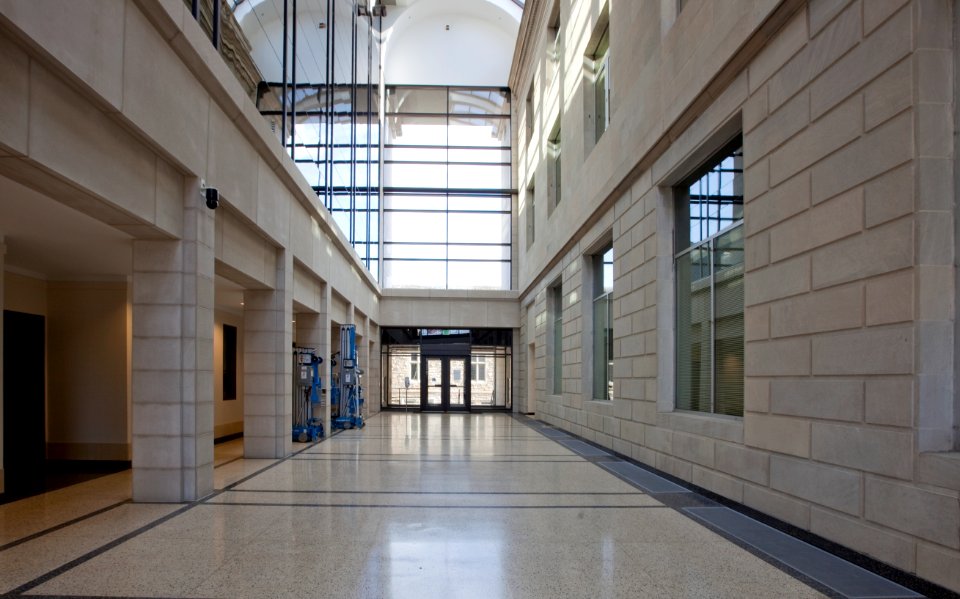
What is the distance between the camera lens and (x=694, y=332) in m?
8.23

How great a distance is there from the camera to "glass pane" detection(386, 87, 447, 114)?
86.4 ft

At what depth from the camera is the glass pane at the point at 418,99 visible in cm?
2634

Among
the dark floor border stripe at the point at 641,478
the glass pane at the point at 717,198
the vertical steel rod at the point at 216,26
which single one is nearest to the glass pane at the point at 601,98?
the glass pane at the point at 717,198

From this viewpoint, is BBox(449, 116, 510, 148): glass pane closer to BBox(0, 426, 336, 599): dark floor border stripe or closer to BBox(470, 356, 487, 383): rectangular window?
BBox(470, 356, 487, 383): rectangular window

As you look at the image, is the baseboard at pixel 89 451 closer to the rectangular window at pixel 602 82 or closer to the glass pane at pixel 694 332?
the glass pane at pixel 694 332

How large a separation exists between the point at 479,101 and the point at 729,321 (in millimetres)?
21503

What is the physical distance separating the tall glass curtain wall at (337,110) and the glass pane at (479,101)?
4166 millimetres

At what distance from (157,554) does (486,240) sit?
2227cm

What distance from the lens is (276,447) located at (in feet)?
32.9

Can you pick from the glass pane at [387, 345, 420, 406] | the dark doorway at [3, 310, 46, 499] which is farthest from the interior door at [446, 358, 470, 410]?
the dark doorway at [3, 310, 46, 499]

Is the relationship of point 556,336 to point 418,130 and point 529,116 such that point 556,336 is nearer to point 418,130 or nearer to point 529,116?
point 529,116

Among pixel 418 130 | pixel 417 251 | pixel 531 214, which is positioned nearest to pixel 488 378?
pixel 417 251

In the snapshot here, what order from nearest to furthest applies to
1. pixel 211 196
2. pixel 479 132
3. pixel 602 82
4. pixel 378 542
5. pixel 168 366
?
pixel 378 542
pixel 168 366
pixel 211 196
pixel 602 82
pixel 479 132

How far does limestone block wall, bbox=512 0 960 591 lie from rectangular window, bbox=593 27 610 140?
3.69m
